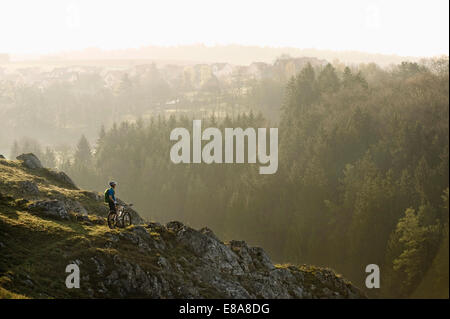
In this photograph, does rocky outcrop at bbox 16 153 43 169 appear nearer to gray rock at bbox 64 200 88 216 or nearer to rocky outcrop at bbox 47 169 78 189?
rocky outcrop at bbox 47 169 78 189

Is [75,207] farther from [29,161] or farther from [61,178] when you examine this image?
[29,161]

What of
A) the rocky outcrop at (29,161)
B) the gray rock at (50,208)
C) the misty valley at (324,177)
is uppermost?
the rocky outcrop at (29,161)

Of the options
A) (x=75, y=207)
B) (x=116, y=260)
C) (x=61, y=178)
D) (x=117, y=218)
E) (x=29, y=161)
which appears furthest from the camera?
(x=61, y=178)

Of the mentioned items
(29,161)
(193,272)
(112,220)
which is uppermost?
(29,161)

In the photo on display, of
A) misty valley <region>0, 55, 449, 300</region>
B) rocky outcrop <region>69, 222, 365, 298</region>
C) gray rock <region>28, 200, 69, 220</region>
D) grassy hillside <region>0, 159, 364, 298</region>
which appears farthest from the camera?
misty valley <region>0, 55, 449, 300</region>

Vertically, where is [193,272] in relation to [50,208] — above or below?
below

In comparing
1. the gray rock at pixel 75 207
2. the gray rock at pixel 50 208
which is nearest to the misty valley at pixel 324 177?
the gray rock at pixel 75 207

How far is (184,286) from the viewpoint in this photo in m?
31.7

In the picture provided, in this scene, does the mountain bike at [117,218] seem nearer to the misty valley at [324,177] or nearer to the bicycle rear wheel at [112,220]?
the bicycle rear wheel at [112,220]

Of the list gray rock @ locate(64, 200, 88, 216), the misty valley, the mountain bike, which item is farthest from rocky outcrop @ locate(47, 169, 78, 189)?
the mountain bike

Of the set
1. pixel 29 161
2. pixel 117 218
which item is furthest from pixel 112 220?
pixel 29 161

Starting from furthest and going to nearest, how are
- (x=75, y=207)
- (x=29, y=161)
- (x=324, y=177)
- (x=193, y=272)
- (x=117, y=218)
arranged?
(x=324, y=177) → (x=29, y=161) → (x=75, y=207) → (x=117, y=218) → (x=193, y=272)

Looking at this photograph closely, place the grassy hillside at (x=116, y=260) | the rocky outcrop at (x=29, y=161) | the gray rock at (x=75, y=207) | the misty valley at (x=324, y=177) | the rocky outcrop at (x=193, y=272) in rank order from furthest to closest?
the misty valley at (x=324, y=177)
the rocky outcrop at (x=29, y=161)
the gray rock at (x=75, y=207)
the rocky outcrop at (x=193, y=272)
the grassy hillside at (x=116, y=260)
